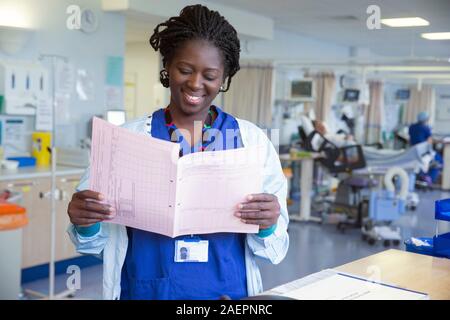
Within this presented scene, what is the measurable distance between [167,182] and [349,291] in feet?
1.30

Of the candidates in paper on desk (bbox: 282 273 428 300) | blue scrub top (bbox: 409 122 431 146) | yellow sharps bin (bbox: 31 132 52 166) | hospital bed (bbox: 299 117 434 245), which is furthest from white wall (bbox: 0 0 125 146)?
blue scrub top (bbox: 409 122 431 146)

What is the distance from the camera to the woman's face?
1090 millimetres

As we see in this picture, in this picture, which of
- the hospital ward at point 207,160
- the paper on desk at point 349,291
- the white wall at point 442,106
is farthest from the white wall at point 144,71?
the paper on desk at point 349,291

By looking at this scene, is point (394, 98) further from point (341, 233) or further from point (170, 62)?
point (170, 62)

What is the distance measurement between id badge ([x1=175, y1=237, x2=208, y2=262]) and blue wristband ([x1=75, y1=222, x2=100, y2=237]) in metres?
0.16

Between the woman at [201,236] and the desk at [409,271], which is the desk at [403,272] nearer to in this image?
the desk at [409,271]

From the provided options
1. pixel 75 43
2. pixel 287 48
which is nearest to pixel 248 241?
pixel 75 43

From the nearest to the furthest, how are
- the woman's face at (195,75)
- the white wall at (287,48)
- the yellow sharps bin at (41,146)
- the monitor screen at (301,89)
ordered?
1. the woman's face at (195,75)
2. the yellow sharps bin at (41,146)
3. the white wall at (287,48)
4. the monitor screen at (301,89)

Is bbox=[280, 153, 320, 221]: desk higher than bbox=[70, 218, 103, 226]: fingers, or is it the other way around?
bbox=[70, 218, 103, 226]: fingers

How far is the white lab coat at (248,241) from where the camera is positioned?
1123mm

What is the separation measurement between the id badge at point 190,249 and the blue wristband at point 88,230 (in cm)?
16

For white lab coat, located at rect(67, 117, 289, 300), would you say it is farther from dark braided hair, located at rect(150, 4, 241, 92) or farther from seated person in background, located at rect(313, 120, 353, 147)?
seated person in background, located at rect(313, 120, 353, 147)

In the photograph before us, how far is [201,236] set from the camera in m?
1.12

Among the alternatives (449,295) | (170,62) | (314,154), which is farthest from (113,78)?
(449,295)
